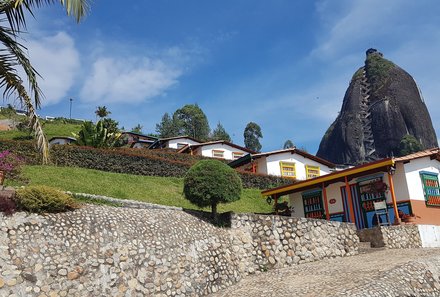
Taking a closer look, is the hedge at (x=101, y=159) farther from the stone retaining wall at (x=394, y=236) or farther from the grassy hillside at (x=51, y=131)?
the grassy hillside at (x=51, y=131)

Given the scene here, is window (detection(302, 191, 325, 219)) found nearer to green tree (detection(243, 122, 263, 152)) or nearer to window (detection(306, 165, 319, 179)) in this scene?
window (detection(306, 165, 319, 179))

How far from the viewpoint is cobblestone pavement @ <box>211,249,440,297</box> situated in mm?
10781

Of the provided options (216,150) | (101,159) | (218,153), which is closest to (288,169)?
(218,153)

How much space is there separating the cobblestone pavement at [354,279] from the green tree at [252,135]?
80176mm

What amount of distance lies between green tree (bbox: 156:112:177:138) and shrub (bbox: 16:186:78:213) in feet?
266

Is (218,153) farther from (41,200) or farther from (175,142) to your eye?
(41,200)

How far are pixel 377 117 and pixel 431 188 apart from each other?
74.9 meters

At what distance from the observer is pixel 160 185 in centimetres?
2555

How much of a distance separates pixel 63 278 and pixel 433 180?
1778cm

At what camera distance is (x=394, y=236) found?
17312 millimetres

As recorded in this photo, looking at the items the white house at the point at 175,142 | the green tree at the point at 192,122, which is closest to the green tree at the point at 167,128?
the green tree at the point at 192,122

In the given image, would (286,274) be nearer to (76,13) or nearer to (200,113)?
(76,13)

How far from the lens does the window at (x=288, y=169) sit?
3944 centimetres

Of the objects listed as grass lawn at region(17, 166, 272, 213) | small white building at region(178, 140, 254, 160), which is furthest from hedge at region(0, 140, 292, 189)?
small white building at region(178, 140, 254, 160)
